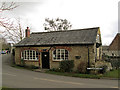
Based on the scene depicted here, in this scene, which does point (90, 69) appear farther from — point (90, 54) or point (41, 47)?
point (41, 47)

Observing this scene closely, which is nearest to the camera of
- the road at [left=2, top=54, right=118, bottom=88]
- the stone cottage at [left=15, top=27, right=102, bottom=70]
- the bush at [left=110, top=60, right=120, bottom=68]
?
the road at [left=2, top=54, right=118, bottom=88]

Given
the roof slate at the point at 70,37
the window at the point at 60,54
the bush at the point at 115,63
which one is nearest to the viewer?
the roof slate at the point at 70,37

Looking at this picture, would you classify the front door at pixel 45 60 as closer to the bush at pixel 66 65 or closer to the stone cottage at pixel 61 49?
the stone cottage at pixel 61 49

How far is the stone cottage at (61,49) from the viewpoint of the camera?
15.4 m

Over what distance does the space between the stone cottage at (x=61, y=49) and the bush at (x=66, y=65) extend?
0.79m

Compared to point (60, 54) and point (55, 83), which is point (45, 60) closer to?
point (60, 54)

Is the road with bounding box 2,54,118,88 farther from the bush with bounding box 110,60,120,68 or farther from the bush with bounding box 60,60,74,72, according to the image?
the bush with bounding box 110,60,120,68

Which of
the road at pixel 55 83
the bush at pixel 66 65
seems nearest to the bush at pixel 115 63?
the bush at pixel 66 65

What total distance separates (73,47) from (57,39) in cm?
342

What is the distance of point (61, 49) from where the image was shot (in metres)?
16.8

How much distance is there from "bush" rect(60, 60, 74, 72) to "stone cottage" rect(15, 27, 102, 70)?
0.79 m

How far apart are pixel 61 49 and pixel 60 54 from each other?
0.72 m

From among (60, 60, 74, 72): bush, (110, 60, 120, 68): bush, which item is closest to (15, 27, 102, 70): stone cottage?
(60, 60, 74, 72): bush

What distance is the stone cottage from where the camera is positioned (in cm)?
1537
